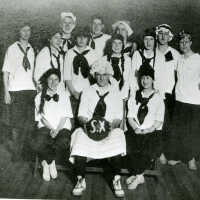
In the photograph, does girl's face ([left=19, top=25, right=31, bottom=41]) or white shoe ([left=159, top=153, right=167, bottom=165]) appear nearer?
girl's face ([left=19, top=25, right=31, bottom=41])

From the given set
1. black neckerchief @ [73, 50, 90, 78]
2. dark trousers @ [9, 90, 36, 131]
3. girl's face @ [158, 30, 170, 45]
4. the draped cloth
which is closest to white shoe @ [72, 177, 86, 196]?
the draped cloth

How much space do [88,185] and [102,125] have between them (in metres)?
0.54

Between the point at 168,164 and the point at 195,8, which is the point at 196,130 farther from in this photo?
the point at 195,8

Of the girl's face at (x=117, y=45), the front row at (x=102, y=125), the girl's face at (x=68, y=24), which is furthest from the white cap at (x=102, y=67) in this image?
the girl's face at (x=68, y=24)

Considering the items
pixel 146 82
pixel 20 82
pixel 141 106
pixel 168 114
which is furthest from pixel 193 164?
pixel 20 82

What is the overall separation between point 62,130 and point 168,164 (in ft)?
3.40

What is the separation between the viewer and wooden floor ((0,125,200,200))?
379 centimetres

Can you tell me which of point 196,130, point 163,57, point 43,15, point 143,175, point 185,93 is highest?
point 43,15

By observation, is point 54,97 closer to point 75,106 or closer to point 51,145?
point 75,106

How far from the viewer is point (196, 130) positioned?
3893 mm

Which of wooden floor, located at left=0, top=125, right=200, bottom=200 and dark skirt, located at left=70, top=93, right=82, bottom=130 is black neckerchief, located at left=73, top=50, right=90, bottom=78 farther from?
wooden floor, located at left=0, top=125, right=200, bottom=200

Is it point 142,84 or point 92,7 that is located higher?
point 92,7

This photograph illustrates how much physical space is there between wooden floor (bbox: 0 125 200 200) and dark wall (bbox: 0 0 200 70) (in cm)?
106

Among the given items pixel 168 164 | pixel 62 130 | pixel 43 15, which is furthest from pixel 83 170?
pixel 43 15
